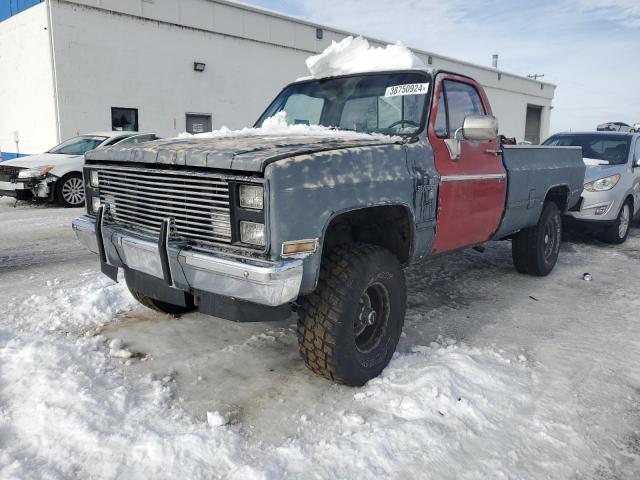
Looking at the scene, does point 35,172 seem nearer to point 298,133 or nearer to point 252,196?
point 298,133

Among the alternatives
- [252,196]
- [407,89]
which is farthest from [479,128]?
[252,196]

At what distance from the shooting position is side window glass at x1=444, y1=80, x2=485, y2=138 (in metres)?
3.97

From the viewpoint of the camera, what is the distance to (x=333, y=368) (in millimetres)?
2871

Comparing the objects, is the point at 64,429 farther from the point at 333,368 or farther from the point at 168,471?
the point at 333,368

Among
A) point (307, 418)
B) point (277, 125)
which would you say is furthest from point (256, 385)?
point (277, 125)

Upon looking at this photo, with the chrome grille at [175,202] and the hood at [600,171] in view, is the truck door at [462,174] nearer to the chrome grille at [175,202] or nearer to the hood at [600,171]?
the chrome grille at [175,202]

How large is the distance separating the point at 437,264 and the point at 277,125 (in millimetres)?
3054

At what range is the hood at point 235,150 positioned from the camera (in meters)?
2.54

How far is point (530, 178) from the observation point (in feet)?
16.2

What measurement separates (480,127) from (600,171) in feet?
15.4

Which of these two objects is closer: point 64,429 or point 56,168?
point 64,429

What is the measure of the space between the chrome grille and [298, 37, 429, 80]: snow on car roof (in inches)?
75.8

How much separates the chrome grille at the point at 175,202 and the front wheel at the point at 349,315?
0.64 metres

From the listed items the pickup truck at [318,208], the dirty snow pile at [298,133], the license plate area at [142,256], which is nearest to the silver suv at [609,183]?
the pickup truck at [318,208]
